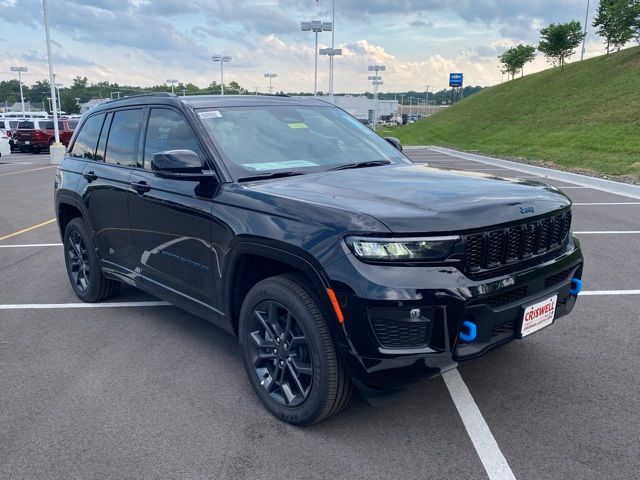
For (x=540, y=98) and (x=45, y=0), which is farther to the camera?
(x=540, y=98)

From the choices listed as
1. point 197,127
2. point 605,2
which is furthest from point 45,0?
point 605,2

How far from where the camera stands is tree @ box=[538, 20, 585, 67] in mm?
45719

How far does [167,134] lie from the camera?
4.21 meters

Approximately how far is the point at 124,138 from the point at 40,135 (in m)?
29.0

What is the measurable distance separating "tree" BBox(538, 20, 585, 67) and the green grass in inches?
62.1

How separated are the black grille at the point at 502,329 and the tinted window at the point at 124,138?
3.08 metres

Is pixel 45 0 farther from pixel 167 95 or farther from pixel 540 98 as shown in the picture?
pixel 540 98

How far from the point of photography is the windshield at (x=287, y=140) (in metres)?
3.81

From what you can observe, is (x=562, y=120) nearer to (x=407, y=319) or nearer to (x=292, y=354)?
(x=292, y=354)

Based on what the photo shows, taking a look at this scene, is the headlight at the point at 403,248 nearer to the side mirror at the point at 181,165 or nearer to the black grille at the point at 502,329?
the black grille at the point at 502,329

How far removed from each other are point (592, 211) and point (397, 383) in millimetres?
8966

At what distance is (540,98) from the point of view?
43.6m

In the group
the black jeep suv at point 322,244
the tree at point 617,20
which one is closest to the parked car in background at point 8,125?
the black jeep suv at point 322,244

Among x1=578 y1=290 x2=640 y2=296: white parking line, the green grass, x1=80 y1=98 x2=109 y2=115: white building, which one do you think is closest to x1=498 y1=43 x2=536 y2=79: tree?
the green grass
